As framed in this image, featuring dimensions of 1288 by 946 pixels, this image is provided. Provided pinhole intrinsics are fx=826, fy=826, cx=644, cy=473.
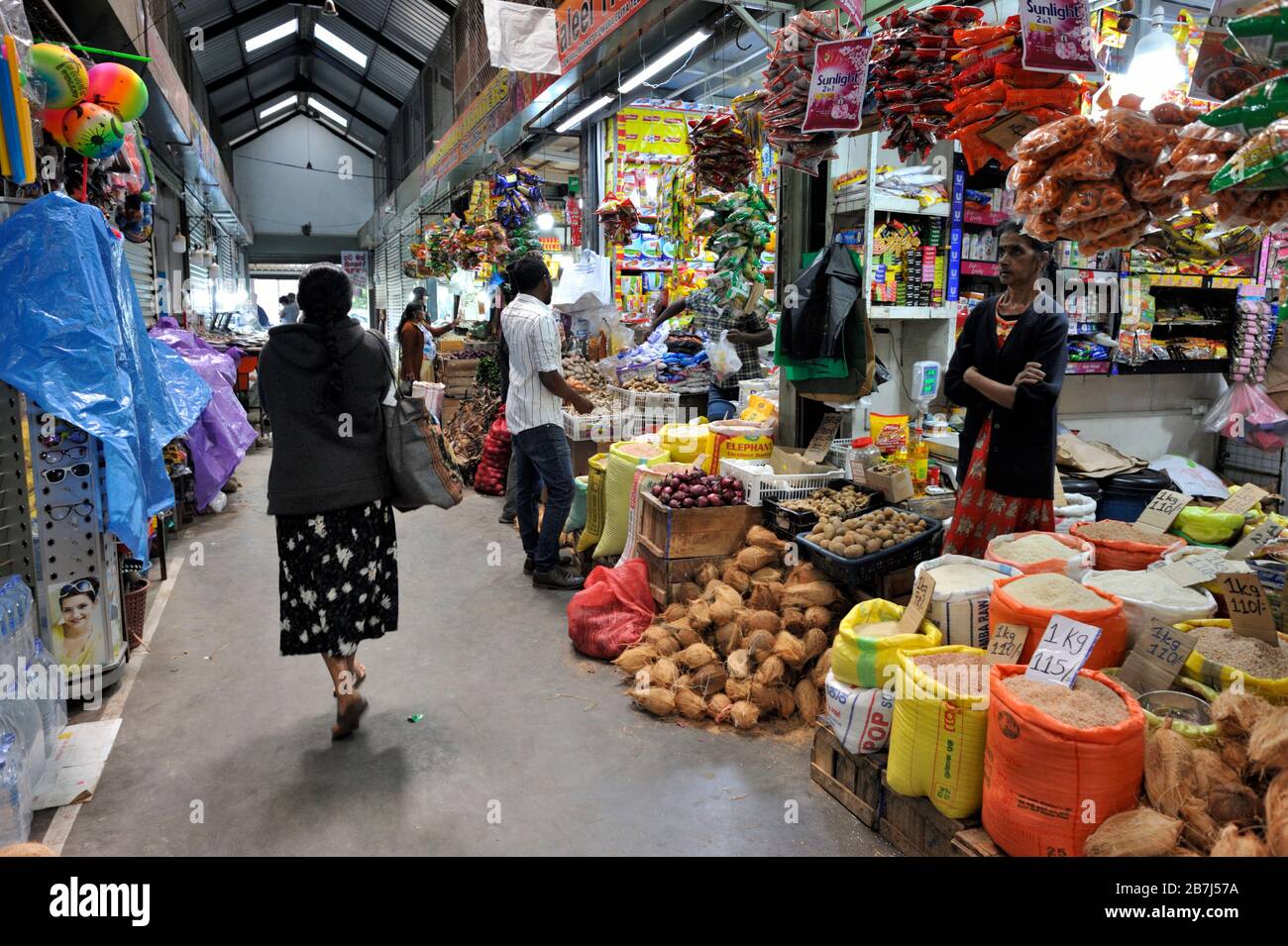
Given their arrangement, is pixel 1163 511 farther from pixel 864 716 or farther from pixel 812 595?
pixel 864 716

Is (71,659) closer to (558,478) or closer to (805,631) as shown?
(558,478)

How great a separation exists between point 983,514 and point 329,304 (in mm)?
2660

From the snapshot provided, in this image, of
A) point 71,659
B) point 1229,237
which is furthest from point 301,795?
point 1229,237

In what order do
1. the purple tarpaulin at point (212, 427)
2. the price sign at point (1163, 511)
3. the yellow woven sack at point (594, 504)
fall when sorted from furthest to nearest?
1. the purple tarpaulin at point (212, 427)
2. the yellow woven sack at point (594, 504)
3. the price sign at point (1163, 511)

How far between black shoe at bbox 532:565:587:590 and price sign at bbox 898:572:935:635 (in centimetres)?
261

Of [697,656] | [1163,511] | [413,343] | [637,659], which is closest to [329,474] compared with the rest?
[637,659]

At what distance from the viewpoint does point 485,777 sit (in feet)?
9.57

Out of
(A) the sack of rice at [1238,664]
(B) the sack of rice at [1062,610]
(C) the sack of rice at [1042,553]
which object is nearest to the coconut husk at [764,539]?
(C) the sack of rice at [1042,553]

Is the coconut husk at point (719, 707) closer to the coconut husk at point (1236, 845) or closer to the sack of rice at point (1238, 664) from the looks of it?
the sack of rice at point (1238, 664)

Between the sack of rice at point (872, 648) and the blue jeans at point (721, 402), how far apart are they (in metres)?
3.37

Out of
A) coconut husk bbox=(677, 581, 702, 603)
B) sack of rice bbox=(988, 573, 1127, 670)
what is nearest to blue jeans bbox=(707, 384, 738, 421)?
coconut husk bbox=(677, 581, 702, 603)

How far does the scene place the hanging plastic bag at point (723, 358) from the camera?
5992mm

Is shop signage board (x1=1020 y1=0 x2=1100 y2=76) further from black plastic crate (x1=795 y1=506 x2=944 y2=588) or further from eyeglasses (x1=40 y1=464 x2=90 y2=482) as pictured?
eyeglasses (x1=40 y1=464 x2=90 y2=482)

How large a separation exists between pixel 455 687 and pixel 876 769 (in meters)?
1.95
